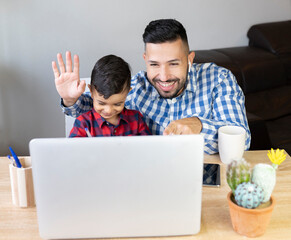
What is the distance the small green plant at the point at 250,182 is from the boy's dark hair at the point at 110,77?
0.65m

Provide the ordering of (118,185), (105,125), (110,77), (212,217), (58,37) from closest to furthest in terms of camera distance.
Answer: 1. (118,185)
2. (212,217)
3. (110,77)
4. (105,125)
5. (58,37)

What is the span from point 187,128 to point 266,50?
210 cm

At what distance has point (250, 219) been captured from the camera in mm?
1082

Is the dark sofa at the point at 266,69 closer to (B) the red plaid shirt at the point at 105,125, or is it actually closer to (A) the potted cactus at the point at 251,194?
(B) the red plaid shirt at the point at 105,125

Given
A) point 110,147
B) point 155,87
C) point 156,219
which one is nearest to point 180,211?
point 156,219

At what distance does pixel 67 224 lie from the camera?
3.58 feet

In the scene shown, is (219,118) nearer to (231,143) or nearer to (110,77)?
(231,143)

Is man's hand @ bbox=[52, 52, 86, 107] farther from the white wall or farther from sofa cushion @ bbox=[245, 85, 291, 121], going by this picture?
sofa cushion @ bbox=[245, 85, 291, 121]

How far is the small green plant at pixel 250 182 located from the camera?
106cm

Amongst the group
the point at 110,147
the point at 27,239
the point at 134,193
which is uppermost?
the point at 110,147

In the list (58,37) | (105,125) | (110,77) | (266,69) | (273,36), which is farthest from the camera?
(273,36)

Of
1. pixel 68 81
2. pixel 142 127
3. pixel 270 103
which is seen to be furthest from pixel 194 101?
pixel 270 103

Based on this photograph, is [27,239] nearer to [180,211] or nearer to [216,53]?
[180,211]

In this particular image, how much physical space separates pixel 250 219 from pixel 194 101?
35.0 inches
